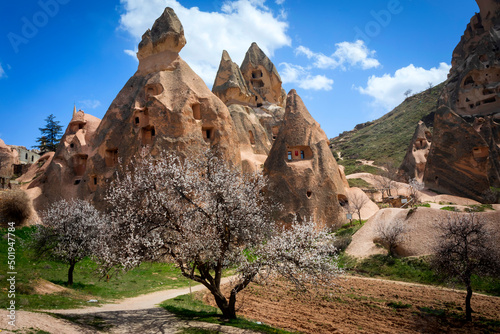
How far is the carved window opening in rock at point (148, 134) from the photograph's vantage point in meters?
31.0

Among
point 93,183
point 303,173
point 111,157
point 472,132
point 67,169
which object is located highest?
point 472,132

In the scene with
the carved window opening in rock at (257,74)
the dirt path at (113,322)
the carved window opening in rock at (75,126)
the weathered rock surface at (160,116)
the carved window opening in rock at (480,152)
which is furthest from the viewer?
the carved window opening in rock at (257,74)

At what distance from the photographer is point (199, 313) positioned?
12.7 metres

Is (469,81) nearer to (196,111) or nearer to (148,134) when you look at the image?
(196,111)

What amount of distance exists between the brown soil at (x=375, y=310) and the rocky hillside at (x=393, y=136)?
51.4 meters

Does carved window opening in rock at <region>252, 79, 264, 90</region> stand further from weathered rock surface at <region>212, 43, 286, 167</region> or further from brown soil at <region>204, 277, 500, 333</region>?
brown soil at <region>204, 277, 500, 333</region>

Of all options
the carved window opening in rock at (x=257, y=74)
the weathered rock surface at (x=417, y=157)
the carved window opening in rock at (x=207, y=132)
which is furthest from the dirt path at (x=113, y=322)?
the carved window opening in rock at (x=257, y=74)

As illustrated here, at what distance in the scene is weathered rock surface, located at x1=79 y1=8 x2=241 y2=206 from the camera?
1190 inches

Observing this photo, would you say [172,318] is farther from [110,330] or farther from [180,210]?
[180,210]

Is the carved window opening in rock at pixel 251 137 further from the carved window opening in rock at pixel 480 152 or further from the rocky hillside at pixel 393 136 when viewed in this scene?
the rocky hillside at pixel 393 136

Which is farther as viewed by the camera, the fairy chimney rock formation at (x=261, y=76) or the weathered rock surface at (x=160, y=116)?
the fairy chimney rock formation at (x=261, y=76)

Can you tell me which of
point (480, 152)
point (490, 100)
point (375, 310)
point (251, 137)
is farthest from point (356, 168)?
point (375, 310)

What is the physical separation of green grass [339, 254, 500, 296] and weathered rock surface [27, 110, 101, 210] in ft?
89.1

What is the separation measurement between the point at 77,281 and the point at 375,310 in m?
15.7
